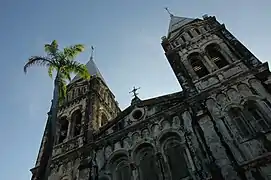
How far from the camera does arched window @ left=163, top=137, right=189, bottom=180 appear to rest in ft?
47.4

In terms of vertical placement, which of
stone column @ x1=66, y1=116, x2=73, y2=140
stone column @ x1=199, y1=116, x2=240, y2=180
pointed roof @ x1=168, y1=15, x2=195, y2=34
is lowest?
stone column @ x1=199, y1=116, x2=240, y2=180

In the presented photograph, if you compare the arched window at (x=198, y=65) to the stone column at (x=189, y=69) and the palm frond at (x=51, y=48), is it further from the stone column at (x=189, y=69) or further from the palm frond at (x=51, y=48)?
the palm frond at (x=51, y=48)

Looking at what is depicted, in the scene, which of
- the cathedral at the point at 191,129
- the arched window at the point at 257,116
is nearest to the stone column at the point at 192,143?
the cathedral at the point at 191,129

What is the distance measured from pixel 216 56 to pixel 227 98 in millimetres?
5420

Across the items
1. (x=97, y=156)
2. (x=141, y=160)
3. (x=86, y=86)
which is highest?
(x=86, y=86)

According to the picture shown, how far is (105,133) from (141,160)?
13.1ft

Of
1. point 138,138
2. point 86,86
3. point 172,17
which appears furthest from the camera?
point 172,17

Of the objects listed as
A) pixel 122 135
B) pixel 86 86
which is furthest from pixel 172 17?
pixel 122 135

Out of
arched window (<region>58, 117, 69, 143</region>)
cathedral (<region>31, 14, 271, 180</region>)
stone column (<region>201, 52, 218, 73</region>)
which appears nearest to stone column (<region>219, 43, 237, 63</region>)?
cathedral (<region>31, 14, 271, 180</region>)

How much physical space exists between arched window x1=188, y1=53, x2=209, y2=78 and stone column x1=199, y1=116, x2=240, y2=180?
17.4 ft

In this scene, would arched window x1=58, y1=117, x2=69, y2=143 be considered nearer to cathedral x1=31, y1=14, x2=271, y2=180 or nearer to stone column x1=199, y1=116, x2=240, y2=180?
cathedral x1=31, y1=14, x2=271, y2=180

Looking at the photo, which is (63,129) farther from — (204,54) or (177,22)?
(177,22)

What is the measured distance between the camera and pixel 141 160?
1644cm

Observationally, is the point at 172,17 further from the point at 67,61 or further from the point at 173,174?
the point at 173,174
